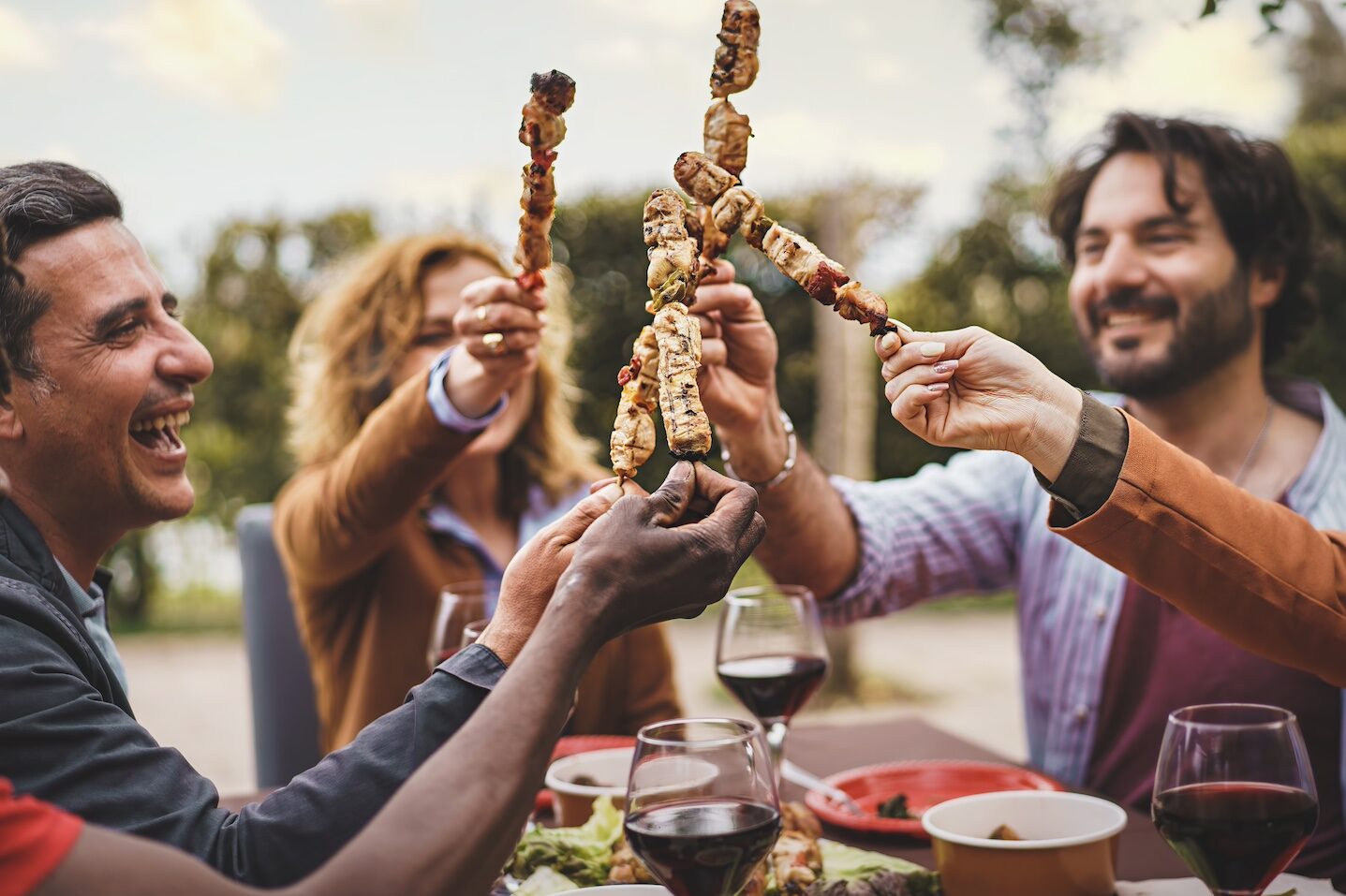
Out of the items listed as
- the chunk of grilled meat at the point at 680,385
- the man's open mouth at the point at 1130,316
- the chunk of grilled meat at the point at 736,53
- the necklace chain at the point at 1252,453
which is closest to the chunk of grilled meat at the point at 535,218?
the chunk of grilled meat at the point at 736,53

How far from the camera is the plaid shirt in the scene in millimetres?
3098

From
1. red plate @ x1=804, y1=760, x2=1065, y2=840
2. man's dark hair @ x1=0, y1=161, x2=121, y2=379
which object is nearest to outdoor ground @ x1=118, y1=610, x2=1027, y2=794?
red plate @ x1=804, y1=760, x2=1065, y2=840

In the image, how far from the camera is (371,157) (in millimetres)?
10078

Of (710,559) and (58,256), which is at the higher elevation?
(58,256)

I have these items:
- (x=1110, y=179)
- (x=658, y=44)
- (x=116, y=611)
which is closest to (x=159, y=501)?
(x=1110, y=179)

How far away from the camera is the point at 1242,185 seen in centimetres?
327

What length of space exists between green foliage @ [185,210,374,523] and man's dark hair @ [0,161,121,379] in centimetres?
857

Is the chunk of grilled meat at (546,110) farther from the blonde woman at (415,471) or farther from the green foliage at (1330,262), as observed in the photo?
the green foliage at (1330,262)

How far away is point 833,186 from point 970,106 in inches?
65.3

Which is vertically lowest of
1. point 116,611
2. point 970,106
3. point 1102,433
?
point 116,611

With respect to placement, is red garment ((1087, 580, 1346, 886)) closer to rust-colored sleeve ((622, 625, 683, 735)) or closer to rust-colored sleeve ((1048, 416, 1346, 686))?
rust-colored sleeve ((1048, 416, 1346, 686))

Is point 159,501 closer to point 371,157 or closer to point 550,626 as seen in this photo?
point 550,626

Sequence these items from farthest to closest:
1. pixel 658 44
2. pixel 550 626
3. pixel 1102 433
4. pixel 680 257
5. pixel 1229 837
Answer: pixel 658 44 < pixel 1102 433 < pixel 680 257 < pixel 1229 837 < pixel 550 626

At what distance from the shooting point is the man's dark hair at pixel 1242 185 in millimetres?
3256
